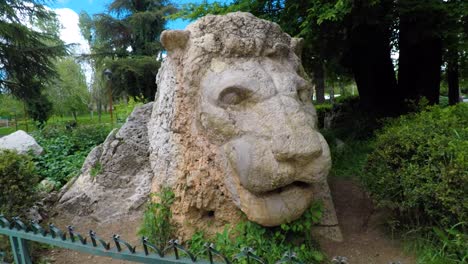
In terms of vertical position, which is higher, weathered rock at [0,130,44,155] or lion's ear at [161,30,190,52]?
lion's ear at [161,30,190,52]

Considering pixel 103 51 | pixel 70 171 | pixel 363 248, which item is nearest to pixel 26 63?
pixel 103 51

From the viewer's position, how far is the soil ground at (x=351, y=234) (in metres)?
3.48

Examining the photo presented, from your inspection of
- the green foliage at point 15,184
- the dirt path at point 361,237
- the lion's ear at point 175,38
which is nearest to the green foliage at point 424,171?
the dirt path at point 361,237

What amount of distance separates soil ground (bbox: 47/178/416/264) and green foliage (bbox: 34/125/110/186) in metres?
1.42

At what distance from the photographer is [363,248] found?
3.64 metres

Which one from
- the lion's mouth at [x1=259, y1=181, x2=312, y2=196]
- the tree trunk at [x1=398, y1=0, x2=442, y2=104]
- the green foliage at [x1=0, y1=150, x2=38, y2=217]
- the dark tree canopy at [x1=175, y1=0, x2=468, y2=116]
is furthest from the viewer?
the tree trunk at [x1=398, y1=0, x2=442, y2=104]

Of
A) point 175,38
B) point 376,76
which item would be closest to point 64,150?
point 175,38

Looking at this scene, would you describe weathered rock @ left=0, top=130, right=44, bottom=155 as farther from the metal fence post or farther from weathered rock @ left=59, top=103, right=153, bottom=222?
the metal fence post

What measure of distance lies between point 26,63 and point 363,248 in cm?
1810

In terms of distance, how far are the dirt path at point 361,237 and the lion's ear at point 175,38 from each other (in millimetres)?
2705

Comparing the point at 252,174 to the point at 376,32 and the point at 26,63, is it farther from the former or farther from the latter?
the point at 26,63

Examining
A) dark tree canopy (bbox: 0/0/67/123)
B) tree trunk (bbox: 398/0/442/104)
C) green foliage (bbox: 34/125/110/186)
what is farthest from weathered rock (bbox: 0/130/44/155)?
dark tree canopy (bbox: 0/0/67/123)

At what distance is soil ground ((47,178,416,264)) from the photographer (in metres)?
3.48

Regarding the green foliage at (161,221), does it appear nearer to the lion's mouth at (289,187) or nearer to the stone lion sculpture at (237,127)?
the stone lion sculpture at (237,127)
